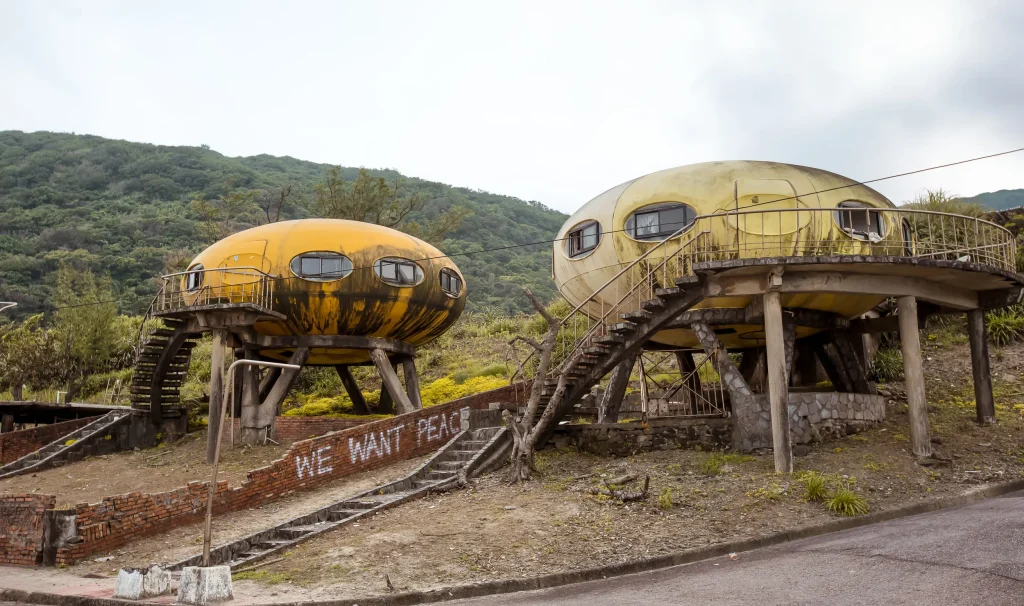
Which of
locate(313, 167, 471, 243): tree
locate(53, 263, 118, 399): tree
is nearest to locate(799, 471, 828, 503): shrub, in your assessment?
locate(53, 263, 118, 399): tree

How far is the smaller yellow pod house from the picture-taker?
83.6 feet

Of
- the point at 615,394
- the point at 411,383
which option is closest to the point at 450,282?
the point at 411,383

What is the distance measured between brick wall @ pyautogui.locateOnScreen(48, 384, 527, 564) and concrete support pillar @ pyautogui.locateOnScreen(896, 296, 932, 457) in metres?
9.94

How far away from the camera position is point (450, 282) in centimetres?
2969

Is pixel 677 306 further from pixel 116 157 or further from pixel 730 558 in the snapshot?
pixel 116 157

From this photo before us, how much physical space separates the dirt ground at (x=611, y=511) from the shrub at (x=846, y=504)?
7.1 inches

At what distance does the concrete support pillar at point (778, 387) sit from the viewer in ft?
56.1

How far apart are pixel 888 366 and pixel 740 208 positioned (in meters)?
11.2

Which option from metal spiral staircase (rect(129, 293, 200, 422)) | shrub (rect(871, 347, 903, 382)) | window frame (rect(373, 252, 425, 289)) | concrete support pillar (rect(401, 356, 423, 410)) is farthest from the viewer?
concrete support pillar (rect(401, 356, 423, 410))

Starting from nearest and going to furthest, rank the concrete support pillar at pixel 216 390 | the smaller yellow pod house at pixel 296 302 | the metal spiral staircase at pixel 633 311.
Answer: the metal spiral staircase at pixel 633 311 < the concrete support pillar at pixel 216 390 < the smaller yellow pod house at pixel 296 302

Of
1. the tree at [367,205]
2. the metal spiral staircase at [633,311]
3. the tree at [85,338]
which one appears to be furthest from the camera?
the tree at [367,205]

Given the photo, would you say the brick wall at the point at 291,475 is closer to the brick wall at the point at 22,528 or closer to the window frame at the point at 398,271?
the brick wall at the point at 22,528

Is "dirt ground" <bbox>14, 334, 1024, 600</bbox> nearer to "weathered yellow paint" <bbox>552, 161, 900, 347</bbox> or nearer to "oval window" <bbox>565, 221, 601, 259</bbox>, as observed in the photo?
"weathered yellow paint" <bbox>552, 161, 900, 347</bbox>

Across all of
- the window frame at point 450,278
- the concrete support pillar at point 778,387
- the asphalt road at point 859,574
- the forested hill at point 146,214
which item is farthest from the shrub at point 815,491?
the forested hill at point 146,214
